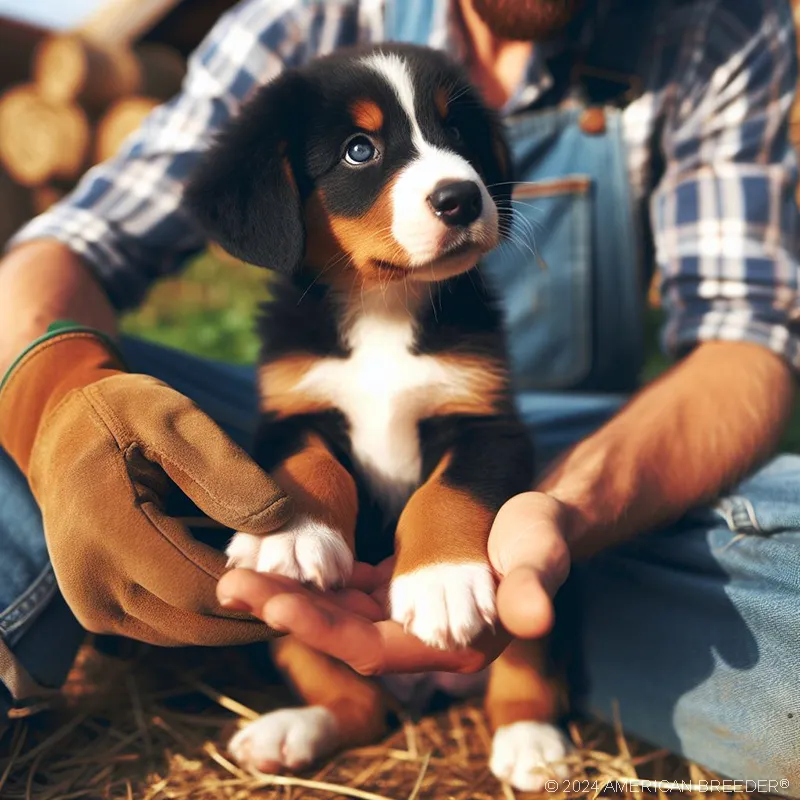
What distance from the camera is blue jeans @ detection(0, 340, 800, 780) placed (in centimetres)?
179

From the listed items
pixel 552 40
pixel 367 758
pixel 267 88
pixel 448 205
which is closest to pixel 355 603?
pixel 367 758

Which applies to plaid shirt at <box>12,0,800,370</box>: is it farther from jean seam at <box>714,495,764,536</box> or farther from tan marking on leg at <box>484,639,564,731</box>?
tan marking on leg at <box>484,639,564,731</box>

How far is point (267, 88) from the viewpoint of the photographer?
6.26 ft

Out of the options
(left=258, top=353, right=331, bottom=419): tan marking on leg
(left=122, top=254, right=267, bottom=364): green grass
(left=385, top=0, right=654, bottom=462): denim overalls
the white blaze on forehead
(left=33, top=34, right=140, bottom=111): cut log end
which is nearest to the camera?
the white blaze on forehead

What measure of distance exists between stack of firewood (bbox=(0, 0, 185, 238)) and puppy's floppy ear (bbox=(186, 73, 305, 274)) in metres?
4.52

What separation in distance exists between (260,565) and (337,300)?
0.70m

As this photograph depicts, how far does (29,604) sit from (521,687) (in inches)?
42.8

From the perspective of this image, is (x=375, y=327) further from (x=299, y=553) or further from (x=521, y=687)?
(x=521, y=687)

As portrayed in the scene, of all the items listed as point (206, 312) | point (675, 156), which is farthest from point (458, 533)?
point (206, 312)

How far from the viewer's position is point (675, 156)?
109 inches

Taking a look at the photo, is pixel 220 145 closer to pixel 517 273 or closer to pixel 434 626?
pixel 434 626

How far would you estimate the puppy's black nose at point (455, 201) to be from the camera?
5.29 feet

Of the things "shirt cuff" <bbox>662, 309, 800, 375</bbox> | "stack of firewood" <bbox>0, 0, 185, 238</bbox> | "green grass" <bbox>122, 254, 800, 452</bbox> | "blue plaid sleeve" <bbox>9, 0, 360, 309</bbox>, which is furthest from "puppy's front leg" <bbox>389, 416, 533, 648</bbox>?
"stack of firewood" <bbox>0, 0, 185, 238</bbox>

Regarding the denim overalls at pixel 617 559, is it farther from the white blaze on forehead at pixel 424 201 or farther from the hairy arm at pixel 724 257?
the white blaze on forehead at pixel 424 201
